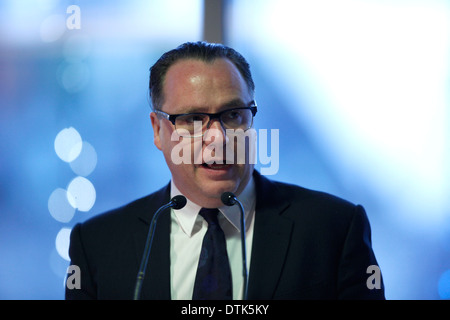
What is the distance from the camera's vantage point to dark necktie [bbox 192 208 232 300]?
1.46 metres

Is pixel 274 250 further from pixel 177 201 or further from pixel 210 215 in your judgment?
pixel 177 201

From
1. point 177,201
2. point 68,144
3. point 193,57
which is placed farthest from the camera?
point 68,144

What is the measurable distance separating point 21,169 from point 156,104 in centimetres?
95

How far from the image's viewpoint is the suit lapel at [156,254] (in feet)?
4.96

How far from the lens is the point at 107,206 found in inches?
90.7

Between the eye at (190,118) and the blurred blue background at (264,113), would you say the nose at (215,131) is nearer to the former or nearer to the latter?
the eye at (190,118)

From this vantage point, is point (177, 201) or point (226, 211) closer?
point (177, 201)

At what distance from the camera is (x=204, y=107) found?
60.1 inches

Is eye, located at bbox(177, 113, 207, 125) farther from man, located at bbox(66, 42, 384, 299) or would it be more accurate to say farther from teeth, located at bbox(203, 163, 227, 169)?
teeth, located at bbox(203, 163, 227, 169)

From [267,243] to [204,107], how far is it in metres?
0.44

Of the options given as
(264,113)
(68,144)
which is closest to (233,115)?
(264,113)
